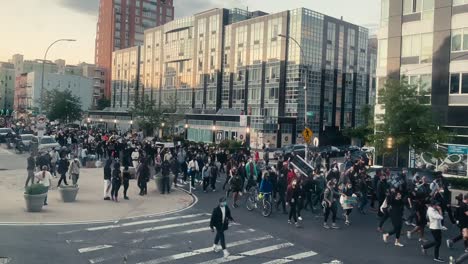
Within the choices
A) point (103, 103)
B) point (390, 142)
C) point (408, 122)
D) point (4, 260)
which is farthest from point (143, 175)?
point (103, 103)

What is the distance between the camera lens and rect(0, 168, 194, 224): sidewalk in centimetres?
1700

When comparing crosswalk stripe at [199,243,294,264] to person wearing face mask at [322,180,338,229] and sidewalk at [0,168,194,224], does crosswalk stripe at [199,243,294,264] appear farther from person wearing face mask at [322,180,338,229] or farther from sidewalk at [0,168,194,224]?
sidewalk at [0,168,194,224]

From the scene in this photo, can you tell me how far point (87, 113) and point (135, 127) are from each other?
36.7 meters

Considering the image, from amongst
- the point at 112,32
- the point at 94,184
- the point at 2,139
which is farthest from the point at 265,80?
the point at 112,32

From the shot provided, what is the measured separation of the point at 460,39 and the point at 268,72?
141ft

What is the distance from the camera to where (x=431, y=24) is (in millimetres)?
36500

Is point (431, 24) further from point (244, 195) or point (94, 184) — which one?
point (94, 184)

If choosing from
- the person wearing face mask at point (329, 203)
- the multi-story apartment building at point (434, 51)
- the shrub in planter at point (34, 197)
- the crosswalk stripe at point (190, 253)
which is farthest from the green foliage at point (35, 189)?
the multi-story apartment building at point (434, 51)

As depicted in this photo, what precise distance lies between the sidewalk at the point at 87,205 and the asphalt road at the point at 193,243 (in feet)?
3.75

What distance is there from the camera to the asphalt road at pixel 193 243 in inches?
500

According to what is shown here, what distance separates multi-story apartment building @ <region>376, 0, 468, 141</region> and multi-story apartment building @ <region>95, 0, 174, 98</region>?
4645 inches

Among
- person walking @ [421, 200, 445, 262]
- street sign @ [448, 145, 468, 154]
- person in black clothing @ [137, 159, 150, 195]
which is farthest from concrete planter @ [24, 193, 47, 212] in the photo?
street sign @ [448, 145, 468, 154]

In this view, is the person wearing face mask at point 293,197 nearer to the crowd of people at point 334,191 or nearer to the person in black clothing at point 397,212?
the crowd of people at point 334,191

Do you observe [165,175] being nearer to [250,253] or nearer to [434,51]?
[250,253]
